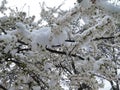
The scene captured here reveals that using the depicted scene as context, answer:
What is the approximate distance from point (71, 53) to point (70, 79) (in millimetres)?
988

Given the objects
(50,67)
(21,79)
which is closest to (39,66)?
Answer: (50,67)

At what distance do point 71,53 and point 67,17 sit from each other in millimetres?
999

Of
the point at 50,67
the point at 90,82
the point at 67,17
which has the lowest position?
the point at 90,82

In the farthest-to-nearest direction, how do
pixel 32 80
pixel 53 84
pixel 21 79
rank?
pixel 32 80 → pixel 21 79 → pixel 53 84

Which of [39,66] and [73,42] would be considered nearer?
[73,42]

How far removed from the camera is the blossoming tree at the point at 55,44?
2279 millimetres

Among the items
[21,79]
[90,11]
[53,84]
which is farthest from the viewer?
[21,79]

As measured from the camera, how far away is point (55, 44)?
235 cm

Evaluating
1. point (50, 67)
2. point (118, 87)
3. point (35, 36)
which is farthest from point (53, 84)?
point (118, 87)

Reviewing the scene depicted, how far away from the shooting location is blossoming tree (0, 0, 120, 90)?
7.48 feet

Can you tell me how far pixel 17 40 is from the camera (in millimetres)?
2900

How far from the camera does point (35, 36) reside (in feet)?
7.71

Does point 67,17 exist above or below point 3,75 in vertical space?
above

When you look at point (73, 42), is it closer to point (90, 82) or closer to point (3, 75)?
point (90, 82)
